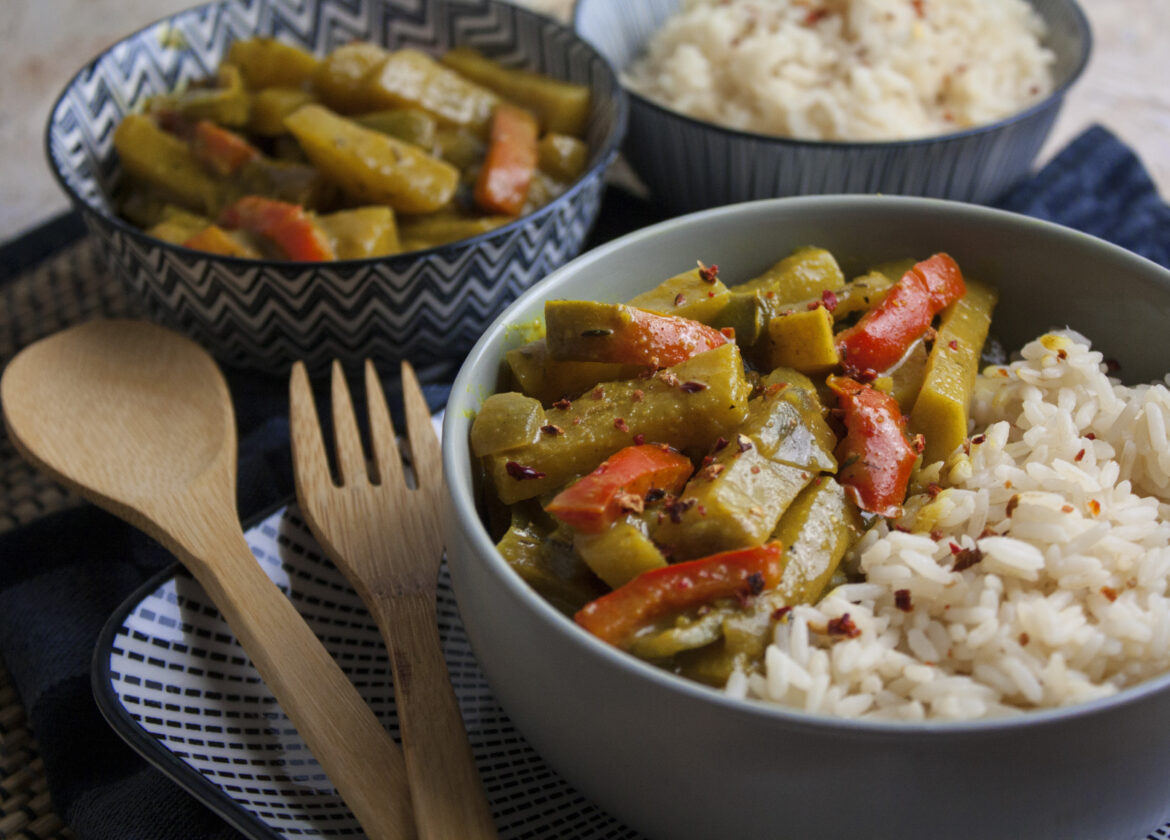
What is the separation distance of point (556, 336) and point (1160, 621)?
0.87m

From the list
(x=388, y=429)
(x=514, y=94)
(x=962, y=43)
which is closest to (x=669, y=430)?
(x=388, y=429)

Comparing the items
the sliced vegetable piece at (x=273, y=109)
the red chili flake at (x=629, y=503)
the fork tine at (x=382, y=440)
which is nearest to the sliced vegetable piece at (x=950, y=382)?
the red chili flake at (x=629, y=503)

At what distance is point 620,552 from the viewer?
53.4 inches

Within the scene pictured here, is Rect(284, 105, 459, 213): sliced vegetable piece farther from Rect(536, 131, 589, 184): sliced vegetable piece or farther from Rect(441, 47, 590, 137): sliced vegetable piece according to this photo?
Rect(441, 47, 590, 137): sliced vegetable piece

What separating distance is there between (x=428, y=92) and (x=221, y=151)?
0.55 m

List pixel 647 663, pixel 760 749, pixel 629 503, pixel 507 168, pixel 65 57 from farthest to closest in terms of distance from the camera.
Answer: pixel 65 57, pixel 507 168, pixel 629 503, pixel 647 663, pixel 760 749

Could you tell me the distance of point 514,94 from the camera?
2973 millimetres

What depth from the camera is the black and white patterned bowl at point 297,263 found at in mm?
2297

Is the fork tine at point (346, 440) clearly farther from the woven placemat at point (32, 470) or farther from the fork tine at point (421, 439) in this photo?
the woven placemat at point (32, 470)

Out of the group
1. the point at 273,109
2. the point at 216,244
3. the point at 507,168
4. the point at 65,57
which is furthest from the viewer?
the point at 65,57

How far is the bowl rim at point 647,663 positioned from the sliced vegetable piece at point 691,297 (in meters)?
0.10

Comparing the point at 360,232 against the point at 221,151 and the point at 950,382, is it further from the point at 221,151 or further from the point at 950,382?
the point at 950,382

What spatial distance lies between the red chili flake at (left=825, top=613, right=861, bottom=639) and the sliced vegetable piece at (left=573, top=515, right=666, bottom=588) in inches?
8.6

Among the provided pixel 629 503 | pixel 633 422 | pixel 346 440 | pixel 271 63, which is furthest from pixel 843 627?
pixel 271 63
